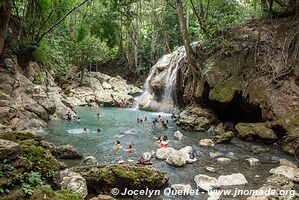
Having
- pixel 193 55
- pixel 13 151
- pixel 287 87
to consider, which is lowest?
pixel 13 151

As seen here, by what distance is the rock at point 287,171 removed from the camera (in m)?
9.07

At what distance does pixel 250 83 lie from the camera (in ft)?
50.8

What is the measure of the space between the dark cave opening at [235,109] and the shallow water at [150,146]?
2186mm

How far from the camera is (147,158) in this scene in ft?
36.2

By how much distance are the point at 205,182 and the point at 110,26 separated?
109ft

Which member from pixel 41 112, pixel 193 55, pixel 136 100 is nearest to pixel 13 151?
pixel 41 112

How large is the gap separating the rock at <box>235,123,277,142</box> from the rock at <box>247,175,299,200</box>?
14.1 ft

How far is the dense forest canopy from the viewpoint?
18.5m

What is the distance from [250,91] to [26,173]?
493 inches

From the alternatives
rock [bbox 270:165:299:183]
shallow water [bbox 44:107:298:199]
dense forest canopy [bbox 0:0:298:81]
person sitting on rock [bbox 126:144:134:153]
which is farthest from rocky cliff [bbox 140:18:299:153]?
person sitting on rock [bbox 126:144:134:153]

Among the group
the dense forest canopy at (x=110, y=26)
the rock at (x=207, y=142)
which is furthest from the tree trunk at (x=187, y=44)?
the rock at (x=207, y=142)

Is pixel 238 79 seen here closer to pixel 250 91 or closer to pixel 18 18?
pixel 250 91

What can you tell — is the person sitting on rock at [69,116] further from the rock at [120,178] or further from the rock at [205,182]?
the rock at [205,182]

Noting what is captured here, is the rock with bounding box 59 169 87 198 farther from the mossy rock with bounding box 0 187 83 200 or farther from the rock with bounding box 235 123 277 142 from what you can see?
the rock with bounding box 235 123 277 142
